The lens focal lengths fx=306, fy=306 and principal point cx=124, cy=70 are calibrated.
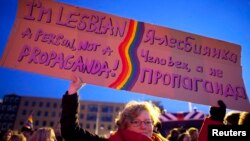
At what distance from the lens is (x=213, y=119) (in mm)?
3531

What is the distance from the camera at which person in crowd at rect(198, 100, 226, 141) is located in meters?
3.33

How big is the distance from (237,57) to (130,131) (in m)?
2.57

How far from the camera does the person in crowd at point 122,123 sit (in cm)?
270

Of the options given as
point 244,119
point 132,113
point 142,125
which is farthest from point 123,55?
point 244,119

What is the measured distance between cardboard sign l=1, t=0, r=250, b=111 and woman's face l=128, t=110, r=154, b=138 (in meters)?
1.04

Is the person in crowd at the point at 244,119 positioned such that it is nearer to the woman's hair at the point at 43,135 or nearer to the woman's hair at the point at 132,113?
the woman's hair at the point at 132,113

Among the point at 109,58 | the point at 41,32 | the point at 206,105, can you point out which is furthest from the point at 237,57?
the point at 41,32

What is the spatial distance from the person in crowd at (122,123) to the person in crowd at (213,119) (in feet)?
1.95

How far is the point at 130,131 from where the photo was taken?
273cm

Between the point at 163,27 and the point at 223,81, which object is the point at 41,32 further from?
the point at 223,81

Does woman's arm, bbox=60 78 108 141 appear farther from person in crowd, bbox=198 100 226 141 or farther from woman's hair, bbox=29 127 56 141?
woman's hair, bbox=29 127 56 141

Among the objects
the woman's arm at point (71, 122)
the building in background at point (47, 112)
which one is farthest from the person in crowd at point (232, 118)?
the building in background at point (47, 112)

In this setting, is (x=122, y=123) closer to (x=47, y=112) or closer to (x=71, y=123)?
(x=71, y=123)

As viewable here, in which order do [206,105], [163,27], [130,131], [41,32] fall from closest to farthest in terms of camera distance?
[130,131] < [41,32] < [206,105] < [163,27]
